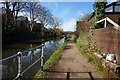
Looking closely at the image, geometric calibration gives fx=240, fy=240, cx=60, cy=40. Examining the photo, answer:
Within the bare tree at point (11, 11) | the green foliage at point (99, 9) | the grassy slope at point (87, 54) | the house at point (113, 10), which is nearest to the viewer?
the grassy slope at point (87, 54)

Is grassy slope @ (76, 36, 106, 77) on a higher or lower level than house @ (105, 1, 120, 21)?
lower

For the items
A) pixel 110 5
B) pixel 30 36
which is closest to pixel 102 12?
pixel 110 5

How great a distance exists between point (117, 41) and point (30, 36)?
1759 inches

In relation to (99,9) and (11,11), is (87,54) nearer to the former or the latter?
(99,9)

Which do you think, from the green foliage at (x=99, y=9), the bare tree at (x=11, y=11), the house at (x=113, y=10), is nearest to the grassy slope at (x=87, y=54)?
the green foliage at (x=99, y=9)

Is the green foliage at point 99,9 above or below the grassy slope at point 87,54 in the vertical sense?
above

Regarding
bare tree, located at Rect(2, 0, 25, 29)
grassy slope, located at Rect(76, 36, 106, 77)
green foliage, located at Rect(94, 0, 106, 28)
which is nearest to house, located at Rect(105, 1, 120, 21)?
green foliage, located at Rect(94, 0, 106, 28)

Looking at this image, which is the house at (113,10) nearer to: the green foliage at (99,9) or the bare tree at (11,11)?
the green foliage at (99,9)

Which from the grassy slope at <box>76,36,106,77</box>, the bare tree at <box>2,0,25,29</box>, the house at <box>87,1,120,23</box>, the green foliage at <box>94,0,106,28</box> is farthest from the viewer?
the bare tree at <box>2,0,25,29</box>

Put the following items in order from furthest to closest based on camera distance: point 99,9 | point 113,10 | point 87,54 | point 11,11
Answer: point 11,11 < point 113,10 < point 99,9 < point 87,54

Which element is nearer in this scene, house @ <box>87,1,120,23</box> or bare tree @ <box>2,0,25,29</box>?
house @ <box>87,1,120,23</box>

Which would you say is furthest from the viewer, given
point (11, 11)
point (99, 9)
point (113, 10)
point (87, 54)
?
point (11, 11)

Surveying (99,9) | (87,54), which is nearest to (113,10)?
(99,9)

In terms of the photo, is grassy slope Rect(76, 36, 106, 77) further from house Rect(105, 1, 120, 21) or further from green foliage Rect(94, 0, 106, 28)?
house Rect(105, 1, 120, 21)
